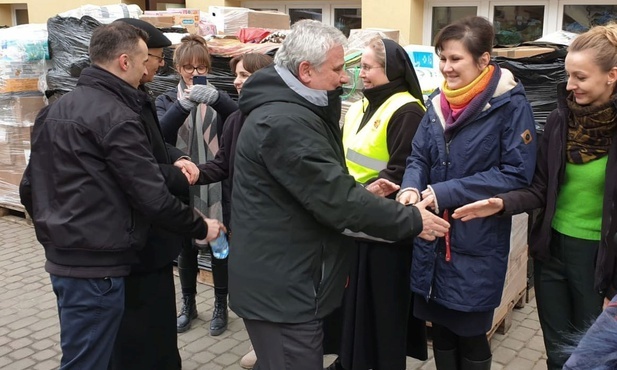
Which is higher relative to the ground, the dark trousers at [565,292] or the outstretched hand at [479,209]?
the outstretched hand at [479,209]

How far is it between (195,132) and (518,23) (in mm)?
5119

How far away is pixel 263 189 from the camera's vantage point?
224 centimetres

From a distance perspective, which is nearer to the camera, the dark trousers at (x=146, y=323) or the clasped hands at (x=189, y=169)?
the dark trousers at (x=146, y=323)

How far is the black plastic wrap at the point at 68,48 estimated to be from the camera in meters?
5.80

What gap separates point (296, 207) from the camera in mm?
2244

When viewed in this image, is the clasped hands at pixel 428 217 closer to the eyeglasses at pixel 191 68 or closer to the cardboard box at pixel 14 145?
the eyeglasses at pixel 191 68

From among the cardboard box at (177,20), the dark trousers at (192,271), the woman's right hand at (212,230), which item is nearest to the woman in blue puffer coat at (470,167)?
the woman's right hand at (212,230)

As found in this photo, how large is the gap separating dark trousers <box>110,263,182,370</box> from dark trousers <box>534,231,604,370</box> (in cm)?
187

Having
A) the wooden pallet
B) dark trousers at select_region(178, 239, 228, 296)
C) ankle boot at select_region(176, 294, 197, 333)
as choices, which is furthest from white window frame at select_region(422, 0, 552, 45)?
ankle boot at select_region(176, 294, 197, 333)

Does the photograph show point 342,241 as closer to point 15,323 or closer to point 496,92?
point 496,92

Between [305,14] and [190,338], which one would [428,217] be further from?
[305,14]

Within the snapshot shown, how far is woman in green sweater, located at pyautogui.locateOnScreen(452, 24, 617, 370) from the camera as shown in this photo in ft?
7.79

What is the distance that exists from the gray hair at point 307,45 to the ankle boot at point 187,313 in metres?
2.49

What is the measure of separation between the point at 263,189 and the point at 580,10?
21.0 feet
